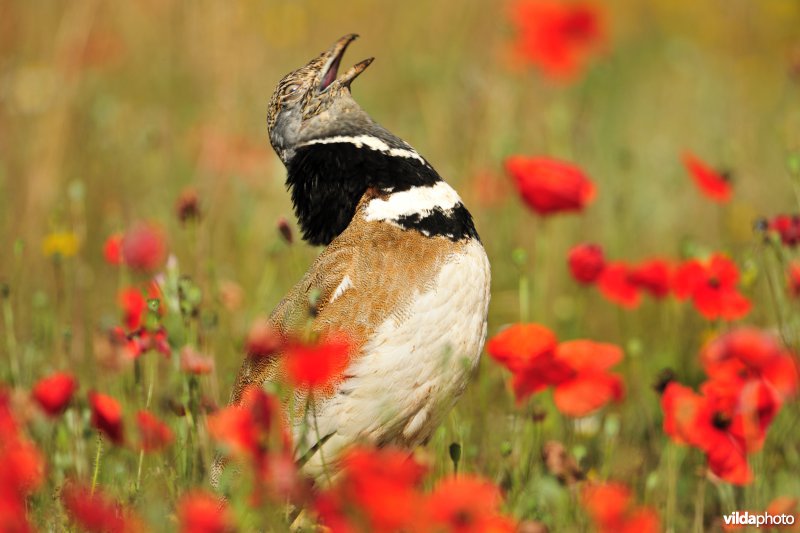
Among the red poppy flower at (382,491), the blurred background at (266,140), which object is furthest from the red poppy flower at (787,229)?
the red poppy flower at (382,491)

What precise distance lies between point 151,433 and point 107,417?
0.11 m

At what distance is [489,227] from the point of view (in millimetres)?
5113

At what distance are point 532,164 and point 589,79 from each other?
396 centimetres

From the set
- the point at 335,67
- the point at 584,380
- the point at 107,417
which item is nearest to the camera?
the point at 107,417

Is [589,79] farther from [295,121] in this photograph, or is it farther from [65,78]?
[295,121]

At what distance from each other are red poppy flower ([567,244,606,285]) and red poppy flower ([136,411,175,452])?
4.38 feet

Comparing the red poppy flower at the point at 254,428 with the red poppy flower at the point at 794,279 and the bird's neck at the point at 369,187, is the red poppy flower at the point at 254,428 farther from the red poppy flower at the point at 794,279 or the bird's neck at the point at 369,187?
the red poppy flower at the point at 794,279

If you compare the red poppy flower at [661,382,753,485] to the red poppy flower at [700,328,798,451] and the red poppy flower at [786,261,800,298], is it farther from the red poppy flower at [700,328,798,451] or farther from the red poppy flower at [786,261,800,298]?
the red poppy flower at [786,261,800,298]

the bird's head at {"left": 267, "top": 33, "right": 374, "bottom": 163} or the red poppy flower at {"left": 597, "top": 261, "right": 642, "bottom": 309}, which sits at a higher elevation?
the bird's head at {"left": 267, "top": 33, "right": 374, "bottom": 163}

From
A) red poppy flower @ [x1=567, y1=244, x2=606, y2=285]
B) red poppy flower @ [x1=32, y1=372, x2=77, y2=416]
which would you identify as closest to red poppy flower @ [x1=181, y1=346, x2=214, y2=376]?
red poppy flower @ [x1=32, y1=372, x2=77, y2=416]

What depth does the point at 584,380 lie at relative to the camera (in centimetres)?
290

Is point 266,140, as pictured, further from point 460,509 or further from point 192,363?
point 460,509

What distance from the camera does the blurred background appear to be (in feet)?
15.0

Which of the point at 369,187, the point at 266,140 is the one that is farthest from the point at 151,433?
the point at 266,140
